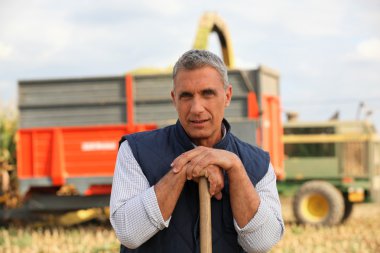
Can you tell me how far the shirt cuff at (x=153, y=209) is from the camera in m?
2.67

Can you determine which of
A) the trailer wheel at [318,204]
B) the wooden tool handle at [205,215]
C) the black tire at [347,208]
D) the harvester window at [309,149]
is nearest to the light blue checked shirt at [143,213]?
the wooden tool handle at [205,215]

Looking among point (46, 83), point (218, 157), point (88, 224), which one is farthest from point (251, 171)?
point (88, 224)

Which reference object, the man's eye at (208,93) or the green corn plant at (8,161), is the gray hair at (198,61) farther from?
the green corn plant at (8,161)

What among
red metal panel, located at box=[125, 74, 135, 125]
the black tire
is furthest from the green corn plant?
the black tire

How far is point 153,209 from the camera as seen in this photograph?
2.67m

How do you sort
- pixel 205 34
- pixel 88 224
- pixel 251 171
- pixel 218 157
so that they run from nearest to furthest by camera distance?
pixel 218 157, pixel 251 171, pixel 205 34, pixel 88 224

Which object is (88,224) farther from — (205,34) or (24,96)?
(205,34)

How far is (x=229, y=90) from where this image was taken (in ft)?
9.66

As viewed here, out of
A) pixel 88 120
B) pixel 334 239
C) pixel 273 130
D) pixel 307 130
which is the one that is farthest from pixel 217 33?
pixel 334 239

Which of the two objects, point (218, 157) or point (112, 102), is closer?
point (218, 157)

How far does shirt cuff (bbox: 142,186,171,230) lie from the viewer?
2670 mm

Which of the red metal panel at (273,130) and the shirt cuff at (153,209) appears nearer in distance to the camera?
the shirt cuff at (153,209)

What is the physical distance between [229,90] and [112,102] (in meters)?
8.03

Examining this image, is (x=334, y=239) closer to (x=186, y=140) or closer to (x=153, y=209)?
(x=186, y=140)
